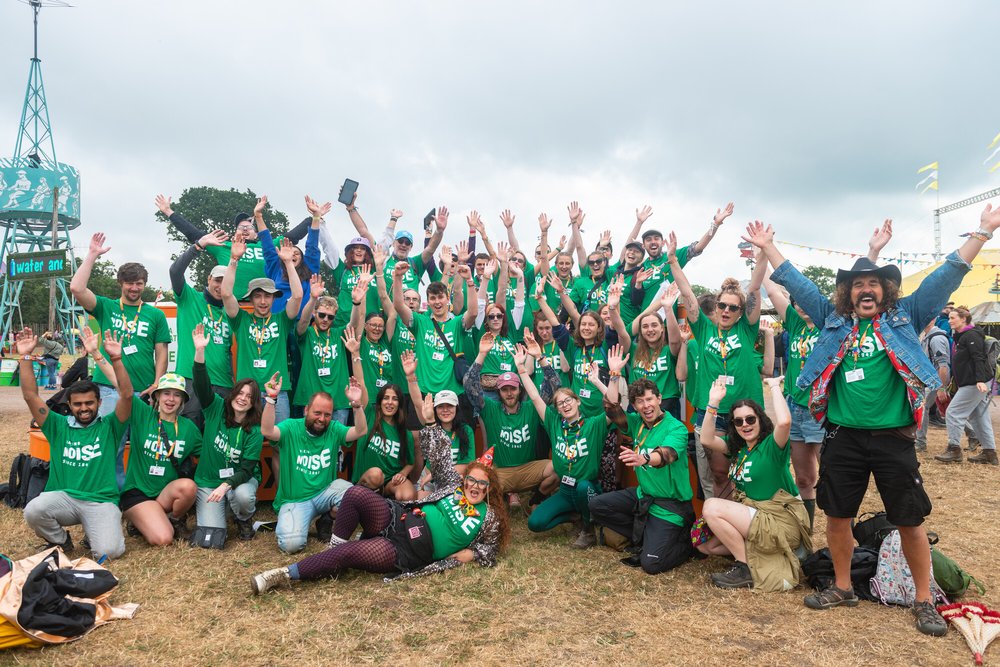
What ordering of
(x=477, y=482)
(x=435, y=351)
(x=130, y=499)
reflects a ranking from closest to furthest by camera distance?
(x=477, y=482) < (x=130, y=499) < (x=435, y=351)

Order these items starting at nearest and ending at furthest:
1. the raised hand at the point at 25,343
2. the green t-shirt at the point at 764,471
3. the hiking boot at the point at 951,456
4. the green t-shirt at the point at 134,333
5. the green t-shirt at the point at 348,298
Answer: the green t-shirt at the point at 764,471, the raised hand at the point at 25,343, the green t-shirt at the point at 134,333, the green t-shirt at the point at 348,298, the hiking boot at the point at 951,456

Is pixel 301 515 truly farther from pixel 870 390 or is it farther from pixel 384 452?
pixel 870 390

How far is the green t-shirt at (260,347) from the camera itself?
21.1 ft

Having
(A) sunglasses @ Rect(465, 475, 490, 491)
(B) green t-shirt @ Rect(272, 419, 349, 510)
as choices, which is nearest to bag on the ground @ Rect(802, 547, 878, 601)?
(A) sunglasses @ Rect(465, 475, 490, 491)

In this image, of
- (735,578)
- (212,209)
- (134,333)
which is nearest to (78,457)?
(134,333)

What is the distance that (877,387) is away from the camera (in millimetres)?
3850

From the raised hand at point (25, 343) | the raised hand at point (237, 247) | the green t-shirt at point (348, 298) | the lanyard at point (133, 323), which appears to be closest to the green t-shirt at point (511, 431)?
the green t-shirt at point (348, 298)

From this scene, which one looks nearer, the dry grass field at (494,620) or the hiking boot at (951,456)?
the dry grass field at (494,620)

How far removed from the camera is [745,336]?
223 inches

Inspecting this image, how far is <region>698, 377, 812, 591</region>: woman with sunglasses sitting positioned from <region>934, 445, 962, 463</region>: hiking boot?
234 inches

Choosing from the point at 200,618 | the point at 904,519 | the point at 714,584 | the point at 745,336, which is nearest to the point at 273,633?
the point at 200,618

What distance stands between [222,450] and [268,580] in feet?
6.08

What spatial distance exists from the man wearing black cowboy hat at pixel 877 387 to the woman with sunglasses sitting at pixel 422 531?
99.7 inches

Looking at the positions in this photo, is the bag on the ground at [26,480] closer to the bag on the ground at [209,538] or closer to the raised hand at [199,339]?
the bag on the ground at [209,538]
